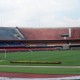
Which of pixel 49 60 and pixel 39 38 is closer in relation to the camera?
pixel 49 60

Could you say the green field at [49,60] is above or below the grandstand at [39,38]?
below

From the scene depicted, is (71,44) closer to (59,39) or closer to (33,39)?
(59,39)

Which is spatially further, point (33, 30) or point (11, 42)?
point (33, 30)

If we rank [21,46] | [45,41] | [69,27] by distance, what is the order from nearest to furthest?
[21,46] → [45,41] → [69,27]

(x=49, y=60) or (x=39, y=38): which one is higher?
(x=39, y=38)

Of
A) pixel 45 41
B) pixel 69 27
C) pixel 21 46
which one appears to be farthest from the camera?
pixel 69 27

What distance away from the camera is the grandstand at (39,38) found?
75.9 m

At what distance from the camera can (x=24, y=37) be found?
3150 inches

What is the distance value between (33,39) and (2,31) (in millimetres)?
9193

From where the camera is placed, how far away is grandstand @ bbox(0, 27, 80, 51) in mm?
75938

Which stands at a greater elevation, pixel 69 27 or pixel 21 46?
pixel 69 27

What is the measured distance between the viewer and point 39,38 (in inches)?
3184

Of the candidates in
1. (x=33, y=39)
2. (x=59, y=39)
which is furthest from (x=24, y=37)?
(x=59, y=39)

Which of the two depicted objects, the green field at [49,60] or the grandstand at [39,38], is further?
the grandstand at [39,38]
